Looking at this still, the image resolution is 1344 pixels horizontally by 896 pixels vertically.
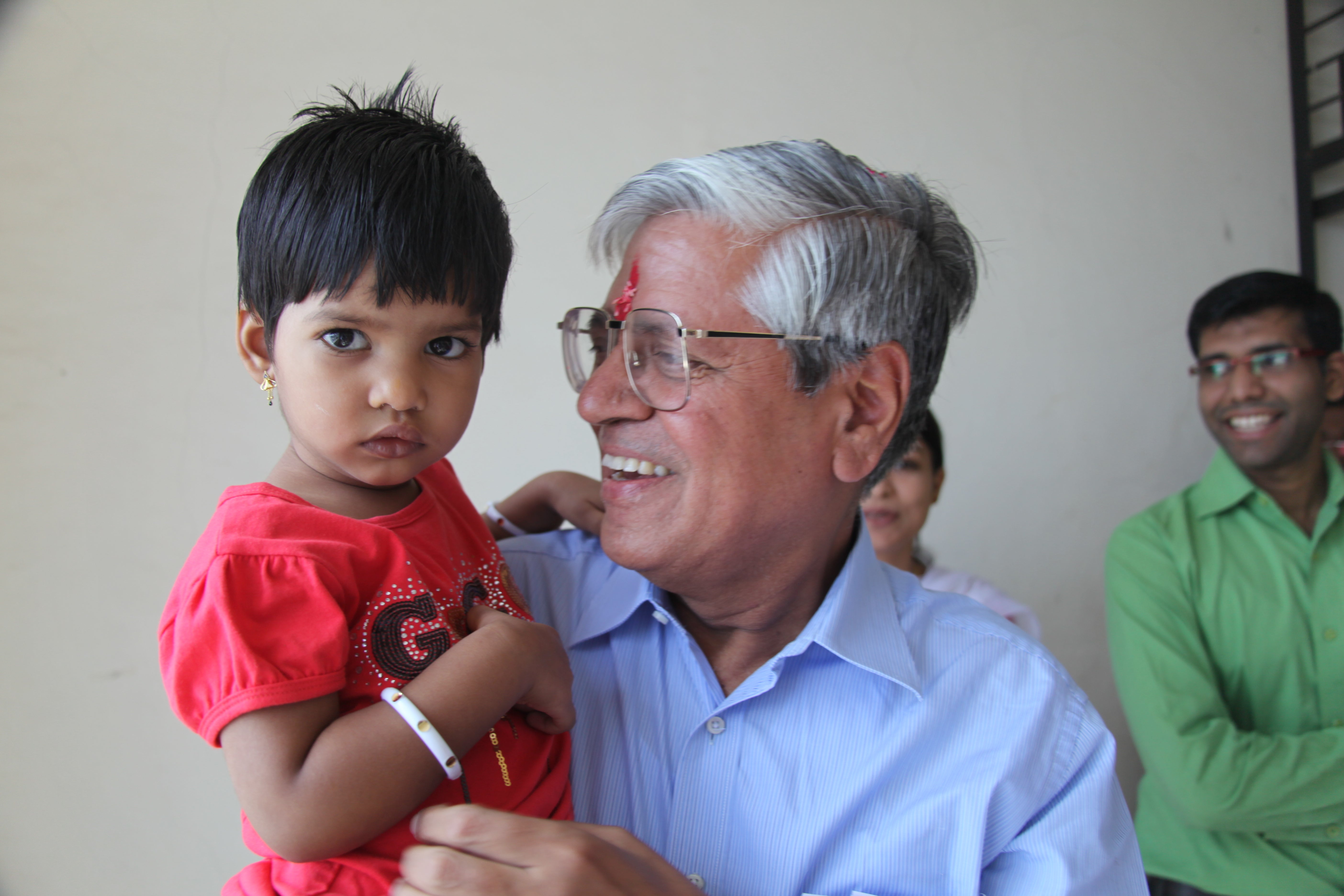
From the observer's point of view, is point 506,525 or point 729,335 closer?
point 729,335

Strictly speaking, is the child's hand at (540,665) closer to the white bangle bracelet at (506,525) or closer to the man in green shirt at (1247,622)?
the white bangle bracelet at (506,525)

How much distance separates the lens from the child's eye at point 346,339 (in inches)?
39.4

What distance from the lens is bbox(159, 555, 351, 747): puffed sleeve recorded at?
0.83m

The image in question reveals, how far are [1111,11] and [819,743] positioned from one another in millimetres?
3377

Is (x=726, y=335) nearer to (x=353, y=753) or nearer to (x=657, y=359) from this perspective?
(x=657, y=359)

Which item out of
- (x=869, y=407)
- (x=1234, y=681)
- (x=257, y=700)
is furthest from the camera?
(x=1234, y=681)

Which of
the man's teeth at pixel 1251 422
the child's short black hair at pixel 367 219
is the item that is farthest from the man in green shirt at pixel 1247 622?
→ the child's short black hair at pixel 367 219

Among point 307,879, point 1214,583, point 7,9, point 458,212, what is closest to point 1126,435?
point 1214,583

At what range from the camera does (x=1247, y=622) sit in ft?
8.47

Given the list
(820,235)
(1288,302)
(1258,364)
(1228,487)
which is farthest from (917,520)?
(820,235)

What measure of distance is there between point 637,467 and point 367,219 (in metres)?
0.54

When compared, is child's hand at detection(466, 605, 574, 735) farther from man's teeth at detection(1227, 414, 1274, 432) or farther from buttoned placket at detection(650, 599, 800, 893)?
man's teeth at detection(1227, 414, 1274, 432)

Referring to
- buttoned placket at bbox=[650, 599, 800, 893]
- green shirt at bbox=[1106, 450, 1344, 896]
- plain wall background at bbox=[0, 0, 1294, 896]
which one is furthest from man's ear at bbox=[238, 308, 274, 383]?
green shirt at bbox=[1106, 450, 1344, 896]

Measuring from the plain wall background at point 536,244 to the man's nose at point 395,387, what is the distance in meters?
1.15
